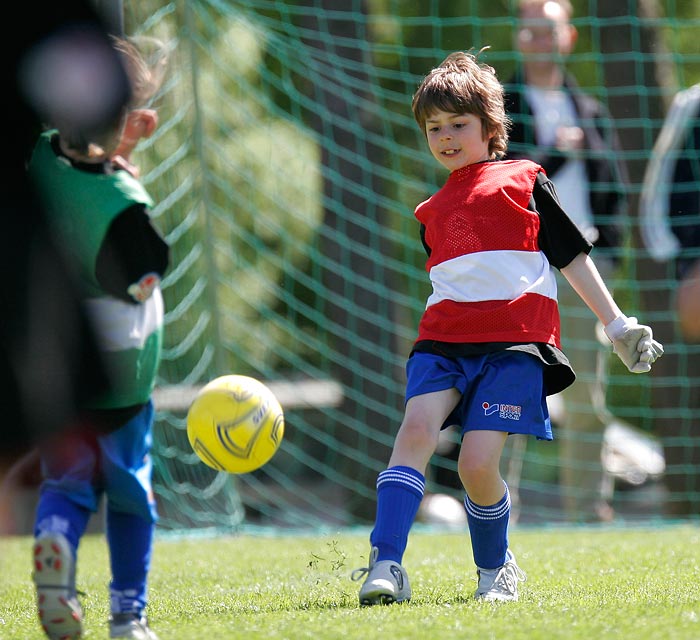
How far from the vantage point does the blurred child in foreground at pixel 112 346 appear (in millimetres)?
2617

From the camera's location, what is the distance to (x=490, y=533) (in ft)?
10.4

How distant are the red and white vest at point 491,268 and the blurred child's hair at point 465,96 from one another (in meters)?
0.14

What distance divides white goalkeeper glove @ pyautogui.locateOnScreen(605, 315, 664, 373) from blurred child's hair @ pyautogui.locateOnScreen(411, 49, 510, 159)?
0.67 metres

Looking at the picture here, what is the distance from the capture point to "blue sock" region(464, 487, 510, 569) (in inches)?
125

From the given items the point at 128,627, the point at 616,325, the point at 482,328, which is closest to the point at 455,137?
the point at 482,328

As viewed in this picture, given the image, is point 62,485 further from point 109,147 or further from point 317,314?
point 317,314

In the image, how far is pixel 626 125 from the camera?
7215 mm

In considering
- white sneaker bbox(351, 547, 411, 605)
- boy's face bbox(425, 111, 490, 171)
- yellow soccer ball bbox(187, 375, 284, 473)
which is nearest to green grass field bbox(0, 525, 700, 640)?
white sneaker bbox(351, 547, 411, 605)

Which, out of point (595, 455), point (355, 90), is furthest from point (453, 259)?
point (355, 90)

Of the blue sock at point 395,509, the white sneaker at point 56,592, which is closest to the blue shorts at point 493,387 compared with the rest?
the blue sock at point 395,509

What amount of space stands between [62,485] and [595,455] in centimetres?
407

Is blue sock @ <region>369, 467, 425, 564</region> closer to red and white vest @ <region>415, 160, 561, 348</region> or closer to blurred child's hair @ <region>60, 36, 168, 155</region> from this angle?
red and white vest @ <region>415, 160, 561, 348</region>

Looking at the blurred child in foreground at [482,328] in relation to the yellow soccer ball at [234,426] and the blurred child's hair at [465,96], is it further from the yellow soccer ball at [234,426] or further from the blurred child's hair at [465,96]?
the yellow soccer ball at [234,426]

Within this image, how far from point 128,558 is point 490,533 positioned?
3.34 ft
